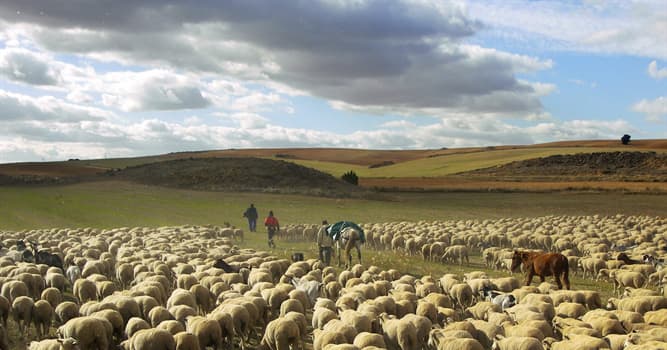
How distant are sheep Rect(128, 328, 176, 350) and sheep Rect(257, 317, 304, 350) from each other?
79.4 inches

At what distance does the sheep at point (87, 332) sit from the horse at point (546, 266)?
12.8 m

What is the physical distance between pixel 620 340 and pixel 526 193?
50.3 m

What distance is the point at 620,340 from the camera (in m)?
10.2

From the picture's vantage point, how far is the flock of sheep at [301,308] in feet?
34.1

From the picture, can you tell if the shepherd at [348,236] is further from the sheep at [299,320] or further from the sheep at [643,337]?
the sheep at [643,337]

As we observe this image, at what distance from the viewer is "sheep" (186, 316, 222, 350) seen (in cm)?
1066

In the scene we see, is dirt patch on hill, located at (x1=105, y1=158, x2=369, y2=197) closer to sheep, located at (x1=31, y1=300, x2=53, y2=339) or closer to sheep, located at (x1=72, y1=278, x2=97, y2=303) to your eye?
sheep, located at (x1=72, y1=278, x2=97, y2=303)

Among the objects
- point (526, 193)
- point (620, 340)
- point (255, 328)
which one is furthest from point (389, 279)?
point (526, 193)

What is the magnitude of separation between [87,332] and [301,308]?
4568 mm

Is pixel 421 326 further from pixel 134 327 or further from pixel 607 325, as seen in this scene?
pixel 134 327

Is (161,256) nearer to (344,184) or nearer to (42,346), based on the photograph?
(42,346)

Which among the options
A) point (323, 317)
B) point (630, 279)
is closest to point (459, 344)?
point (323, 317)

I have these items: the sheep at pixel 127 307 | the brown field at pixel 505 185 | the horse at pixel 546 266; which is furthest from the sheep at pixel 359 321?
the brown field at pixel 505 185

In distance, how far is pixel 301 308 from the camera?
42.1 ft
